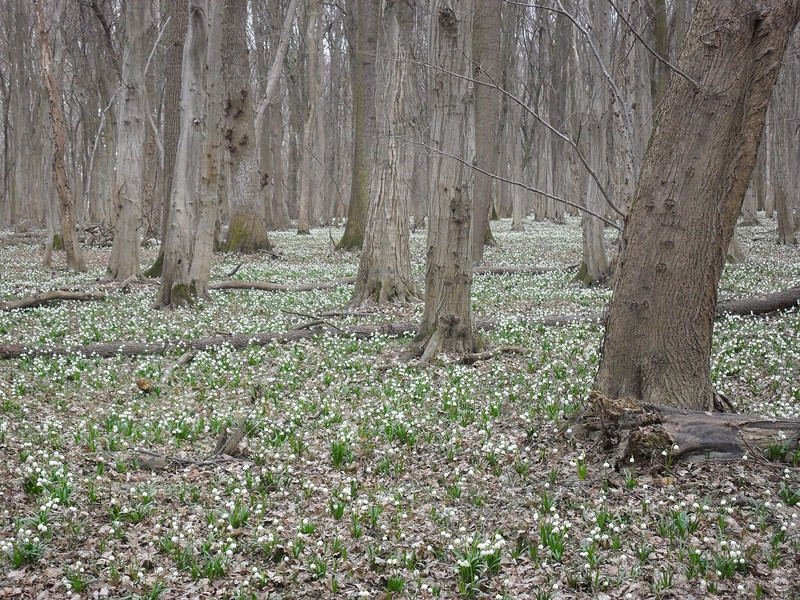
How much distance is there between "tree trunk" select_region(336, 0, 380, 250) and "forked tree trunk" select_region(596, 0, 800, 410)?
14.9m

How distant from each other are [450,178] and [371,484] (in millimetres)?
4494

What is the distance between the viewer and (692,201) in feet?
18.0

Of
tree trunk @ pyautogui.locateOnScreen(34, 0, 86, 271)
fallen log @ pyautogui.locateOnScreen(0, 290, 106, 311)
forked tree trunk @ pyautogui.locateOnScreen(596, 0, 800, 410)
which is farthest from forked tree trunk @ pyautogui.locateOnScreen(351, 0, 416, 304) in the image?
tree trunk @ pyautogui.locateOnScreen(34, 0, 86, 271)

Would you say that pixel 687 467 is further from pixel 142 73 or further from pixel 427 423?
pixel 142 73

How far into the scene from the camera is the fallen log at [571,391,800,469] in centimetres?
532

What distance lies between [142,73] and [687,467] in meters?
15.1

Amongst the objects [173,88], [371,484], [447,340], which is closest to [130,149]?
[173,88]

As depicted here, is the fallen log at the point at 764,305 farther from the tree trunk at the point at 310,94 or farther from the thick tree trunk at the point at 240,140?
the tree trunk at the point at 310,94

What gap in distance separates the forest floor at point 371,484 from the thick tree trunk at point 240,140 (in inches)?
522

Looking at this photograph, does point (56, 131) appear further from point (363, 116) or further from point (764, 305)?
point (764, 305)

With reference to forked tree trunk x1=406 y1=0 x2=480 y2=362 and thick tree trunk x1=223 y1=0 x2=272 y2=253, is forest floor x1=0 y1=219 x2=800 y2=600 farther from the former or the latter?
thick tree trunk x1=223 y1=0 x2=272 y2=253

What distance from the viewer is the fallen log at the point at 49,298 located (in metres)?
13.1

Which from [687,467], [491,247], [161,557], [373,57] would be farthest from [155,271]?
[687,467]

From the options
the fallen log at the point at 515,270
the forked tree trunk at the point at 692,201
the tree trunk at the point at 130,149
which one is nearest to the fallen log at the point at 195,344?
the forked tree trunk at the point at 692,201
